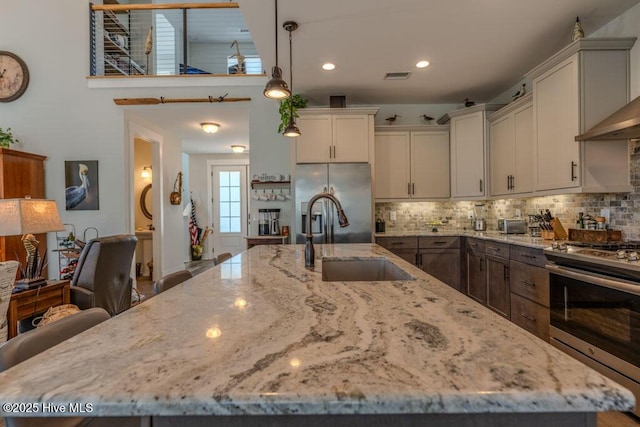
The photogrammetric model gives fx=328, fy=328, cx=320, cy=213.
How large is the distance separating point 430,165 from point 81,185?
491cm

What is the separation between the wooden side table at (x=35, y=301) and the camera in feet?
7.63

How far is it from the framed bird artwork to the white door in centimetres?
348

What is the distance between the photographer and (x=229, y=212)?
26.6 ft

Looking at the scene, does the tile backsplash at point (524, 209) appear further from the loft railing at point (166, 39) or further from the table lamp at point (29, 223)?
the table lamp at point (29, 223)

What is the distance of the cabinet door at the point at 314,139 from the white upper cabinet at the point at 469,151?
66.9 inches

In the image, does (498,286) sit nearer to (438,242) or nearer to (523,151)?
(438,242)

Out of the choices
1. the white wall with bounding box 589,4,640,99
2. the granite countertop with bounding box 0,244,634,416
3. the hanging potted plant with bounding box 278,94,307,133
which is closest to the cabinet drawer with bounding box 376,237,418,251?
the hanging potted plant with bounding box 278,94,307,133

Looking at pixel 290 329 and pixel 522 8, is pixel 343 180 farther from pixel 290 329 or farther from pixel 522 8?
pixel 290 329

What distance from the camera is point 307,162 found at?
4.25 meters

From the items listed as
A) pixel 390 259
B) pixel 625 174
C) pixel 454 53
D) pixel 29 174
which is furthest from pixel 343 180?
pixel 29 174

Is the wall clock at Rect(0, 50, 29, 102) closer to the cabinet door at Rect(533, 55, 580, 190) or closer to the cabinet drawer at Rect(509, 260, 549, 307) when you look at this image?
the cabinet door at Rect(533, 55, 580, 190)

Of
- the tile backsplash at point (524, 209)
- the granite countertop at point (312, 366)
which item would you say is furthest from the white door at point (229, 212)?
the granite countertop at point (312, 366)

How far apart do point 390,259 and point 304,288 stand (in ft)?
2.72

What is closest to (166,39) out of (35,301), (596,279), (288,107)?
(288,107)
